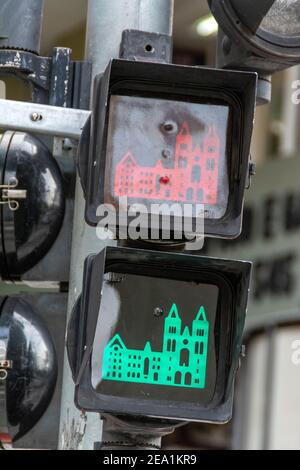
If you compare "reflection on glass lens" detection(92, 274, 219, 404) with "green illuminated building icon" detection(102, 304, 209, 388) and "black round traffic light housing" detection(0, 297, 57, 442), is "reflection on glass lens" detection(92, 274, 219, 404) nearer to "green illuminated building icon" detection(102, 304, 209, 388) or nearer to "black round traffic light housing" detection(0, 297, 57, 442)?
"green illuminated building icon" detection(102, 304, 209, 388)

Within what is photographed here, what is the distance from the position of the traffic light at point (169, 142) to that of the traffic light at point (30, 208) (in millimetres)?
367

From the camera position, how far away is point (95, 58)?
3289mm

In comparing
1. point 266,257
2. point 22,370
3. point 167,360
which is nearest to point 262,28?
point 167,360

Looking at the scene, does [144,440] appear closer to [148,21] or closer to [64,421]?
[64,421]

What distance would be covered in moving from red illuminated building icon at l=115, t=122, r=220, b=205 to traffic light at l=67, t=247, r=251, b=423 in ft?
0.43

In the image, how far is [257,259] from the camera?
35.3 feet

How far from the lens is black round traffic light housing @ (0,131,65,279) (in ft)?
10.6

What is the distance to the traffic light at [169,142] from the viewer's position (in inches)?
111

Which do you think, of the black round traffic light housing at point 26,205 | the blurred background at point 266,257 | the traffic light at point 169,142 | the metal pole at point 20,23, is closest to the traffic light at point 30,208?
the black round traffic light housing at point 26,205

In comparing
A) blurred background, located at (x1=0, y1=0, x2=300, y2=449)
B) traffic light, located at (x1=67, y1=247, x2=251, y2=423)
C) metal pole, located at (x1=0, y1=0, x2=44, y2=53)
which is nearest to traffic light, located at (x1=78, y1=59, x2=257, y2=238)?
traffic light, located at (x1=67, y1=247, x2=251, y2=423)

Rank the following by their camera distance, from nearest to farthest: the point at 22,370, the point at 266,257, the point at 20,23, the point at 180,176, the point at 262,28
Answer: the point at 180,176, the point at 262,28, the point at 22,370, the point at 20,23, the point at 266,257

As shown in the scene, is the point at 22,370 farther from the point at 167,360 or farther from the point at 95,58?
the point at 95,58

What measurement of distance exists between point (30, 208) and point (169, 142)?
522mm
